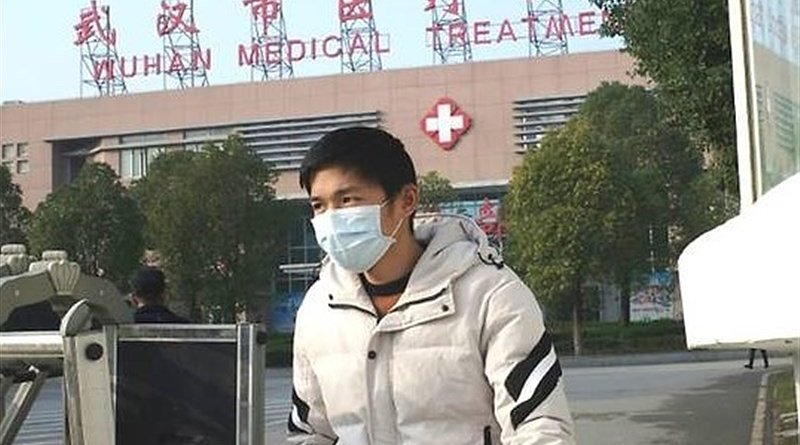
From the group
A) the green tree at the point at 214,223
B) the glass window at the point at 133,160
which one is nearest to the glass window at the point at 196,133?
the glass window at the point at 133,160

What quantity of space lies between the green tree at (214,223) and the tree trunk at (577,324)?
29.5 ft

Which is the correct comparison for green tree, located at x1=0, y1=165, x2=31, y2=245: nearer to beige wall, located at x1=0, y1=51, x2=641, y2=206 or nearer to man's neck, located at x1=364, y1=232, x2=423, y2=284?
beige wall, located at x1=0, y1=51, x2=641, y2=206

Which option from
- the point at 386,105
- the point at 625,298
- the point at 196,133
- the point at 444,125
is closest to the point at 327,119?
the point at 386,105

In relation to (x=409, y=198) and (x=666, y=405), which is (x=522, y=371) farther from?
(x=666, y=405)

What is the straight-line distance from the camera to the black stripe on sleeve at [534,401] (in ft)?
6.86

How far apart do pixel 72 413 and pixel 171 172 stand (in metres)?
30.7

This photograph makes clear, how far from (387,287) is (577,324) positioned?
99.6 ft

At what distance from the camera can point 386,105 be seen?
47.8 metres

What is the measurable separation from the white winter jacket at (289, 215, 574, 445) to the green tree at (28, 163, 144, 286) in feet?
94.3

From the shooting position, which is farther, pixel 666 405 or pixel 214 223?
pixel 214 223

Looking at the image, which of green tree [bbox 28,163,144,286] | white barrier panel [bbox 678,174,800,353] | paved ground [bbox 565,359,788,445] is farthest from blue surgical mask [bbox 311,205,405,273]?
green tree [bbox 28,163,144,286]

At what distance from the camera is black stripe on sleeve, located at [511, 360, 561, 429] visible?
2090mm

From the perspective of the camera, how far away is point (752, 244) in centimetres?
200

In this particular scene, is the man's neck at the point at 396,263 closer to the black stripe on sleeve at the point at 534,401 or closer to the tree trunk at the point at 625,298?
the black stripe on sleeve at the point at 534,401
